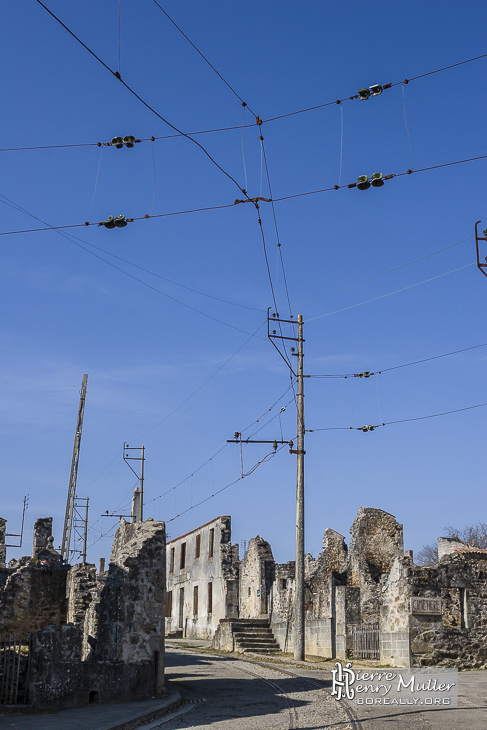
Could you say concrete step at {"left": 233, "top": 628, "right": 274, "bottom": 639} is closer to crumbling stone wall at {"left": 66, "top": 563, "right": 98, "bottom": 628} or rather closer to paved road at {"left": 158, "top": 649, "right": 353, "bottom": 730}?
paved road at {"left": 158, "top": 649, "right": 353, "bottom": 730}

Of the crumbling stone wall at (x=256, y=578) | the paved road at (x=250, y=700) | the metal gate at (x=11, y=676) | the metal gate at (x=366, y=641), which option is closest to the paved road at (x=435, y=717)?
the paved road at (x=250, y=700)

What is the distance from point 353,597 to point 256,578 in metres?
10.6

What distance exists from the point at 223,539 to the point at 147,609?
80.7 ft

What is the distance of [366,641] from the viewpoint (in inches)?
882

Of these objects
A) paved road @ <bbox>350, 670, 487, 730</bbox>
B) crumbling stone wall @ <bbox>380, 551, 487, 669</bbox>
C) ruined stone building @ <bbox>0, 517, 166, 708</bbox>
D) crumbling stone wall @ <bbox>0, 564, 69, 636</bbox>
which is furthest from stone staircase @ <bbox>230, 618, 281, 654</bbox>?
paved road @ <bbox>350, 670, 487, 730</bbox>

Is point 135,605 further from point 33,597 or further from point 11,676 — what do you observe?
point 33,597

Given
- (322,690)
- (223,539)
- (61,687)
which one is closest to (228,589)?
(223,539)

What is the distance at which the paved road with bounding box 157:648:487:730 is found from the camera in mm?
11266

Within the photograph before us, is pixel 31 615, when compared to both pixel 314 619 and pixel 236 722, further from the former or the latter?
pixel 236 722

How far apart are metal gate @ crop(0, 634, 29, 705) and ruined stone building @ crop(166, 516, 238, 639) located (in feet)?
82.7

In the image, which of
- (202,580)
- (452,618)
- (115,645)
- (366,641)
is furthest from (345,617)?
(202,580)

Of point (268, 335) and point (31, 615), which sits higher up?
point (268, 335)

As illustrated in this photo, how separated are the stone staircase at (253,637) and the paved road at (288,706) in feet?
24.2

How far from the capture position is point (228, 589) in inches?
1464
